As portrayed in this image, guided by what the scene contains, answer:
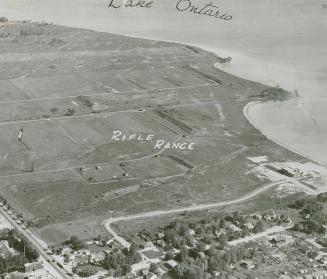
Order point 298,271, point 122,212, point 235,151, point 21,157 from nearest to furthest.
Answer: point 298,271, point 122,212, point 21,157, point 235,151

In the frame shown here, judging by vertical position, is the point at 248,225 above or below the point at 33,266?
above

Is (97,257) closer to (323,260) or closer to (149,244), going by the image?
(149,244)

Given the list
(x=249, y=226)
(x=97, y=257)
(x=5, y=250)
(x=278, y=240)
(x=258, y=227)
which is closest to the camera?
(x=5, y=250)

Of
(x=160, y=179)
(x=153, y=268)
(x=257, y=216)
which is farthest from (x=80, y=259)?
(x=160, y=179)

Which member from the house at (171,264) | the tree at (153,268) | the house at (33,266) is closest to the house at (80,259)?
the house at (33,266)

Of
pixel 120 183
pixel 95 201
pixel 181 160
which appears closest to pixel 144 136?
pixel 181 160

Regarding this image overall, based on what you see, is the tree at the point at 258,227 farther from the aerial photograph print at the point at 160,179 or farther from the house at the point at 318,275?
the house at the point at 318,275

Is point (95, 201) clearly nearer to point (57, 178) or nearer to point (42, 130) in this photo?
point (57, 178)

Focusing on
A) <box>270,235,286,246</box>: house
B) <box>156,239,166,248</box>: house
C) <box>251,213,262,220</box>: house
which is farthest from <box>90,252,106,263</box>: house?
<box>251,213,262,220</box>: house
